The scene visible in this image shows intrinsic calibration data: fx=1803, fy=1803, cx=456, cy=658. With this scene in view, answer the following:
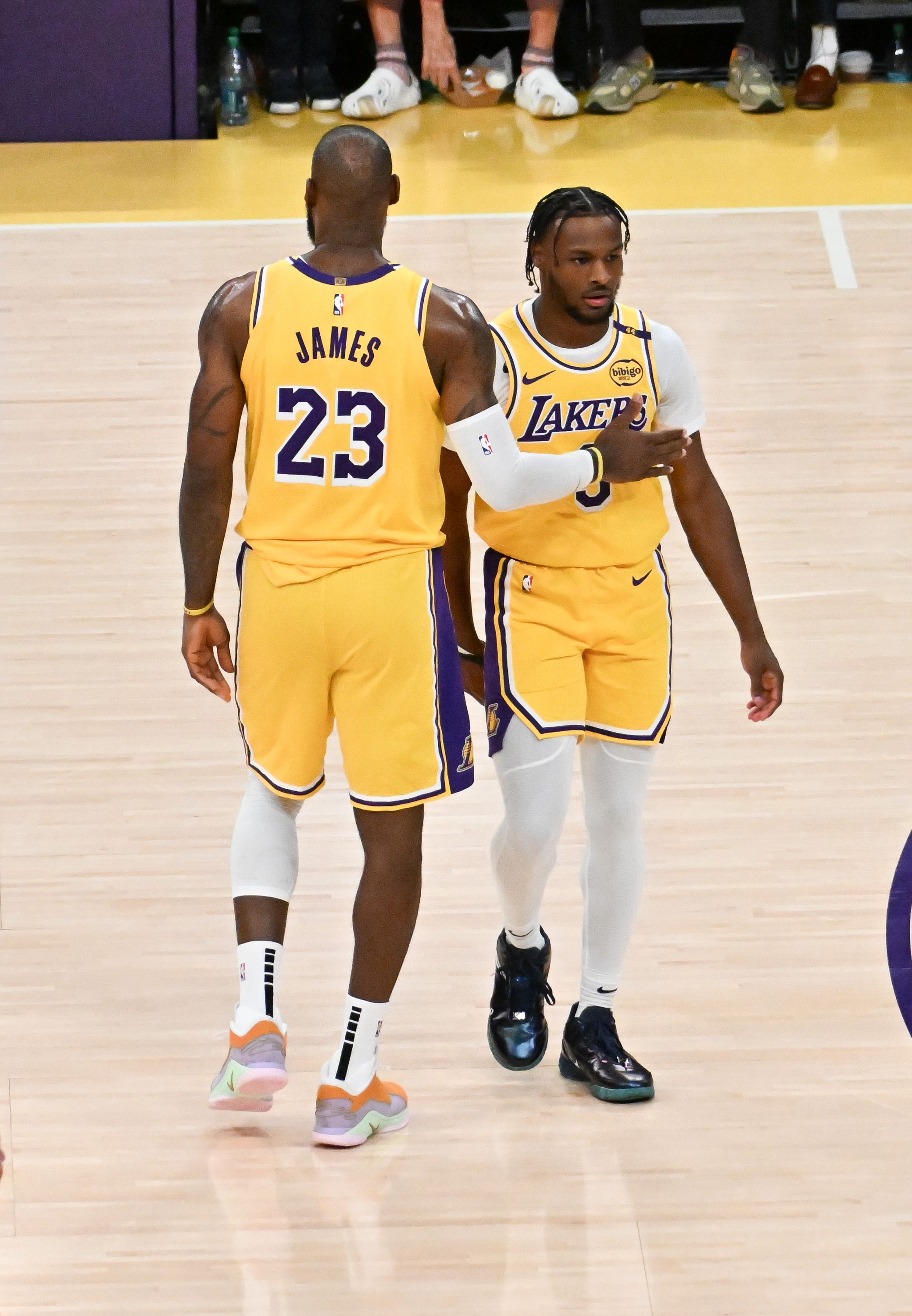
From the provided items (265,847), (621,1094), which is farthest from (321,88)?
(621,1094)

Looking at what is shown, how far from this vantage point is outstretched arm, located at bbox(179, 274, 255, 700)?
2.62 m

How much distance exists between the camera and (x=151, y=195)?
666 cm

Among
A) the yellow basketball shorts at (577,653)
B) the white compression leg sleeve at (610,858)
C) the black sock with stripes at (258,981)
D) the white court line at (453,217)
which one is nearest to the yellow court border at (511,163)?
the white court line at (453,217)

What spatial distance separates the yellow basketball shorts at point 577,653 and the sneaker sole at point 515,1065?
553 millimetres

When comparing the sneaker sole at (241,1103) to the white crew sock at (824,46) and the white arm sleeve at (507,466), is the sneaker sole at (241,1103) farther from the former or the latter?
the white crew sock at (824,46)

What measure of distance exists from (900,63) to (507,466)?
5.73 meters

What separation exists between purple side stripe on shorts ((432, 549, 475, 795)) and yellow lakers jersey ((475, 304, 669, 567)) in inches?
7.4

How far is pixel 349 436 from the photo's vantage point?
102 inches

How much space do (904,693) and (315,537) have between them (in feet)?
6.86

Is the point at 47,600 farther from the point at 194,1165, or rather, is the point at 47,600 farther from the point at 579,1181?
the point at 579,1181

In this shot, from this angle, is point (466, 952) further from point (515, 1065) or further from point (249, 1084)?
point (249, 1084)

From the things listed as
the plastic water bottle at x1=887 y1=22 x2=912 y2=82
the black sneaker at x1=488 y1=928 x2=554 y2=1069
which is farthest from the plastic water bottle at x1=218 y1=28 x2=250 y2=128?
the black sneaker at x1=488 y1=928 x2=554 y2=1069

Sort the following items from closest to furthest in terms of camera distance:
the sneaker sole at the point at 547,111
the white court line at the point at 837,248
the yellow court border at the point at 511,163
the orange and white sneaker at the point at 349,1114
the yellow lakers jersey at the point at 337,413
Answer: the yellow lakers jersey at the point at 337,413 < the orange and white sneaker at the point at 349,1114 < the white court line at the point at 837,248 < the yellow court border at the point at 511,163 < the sneaker sole at the point at 547,111

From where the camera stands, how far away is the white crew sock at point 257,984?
2.71 metres
